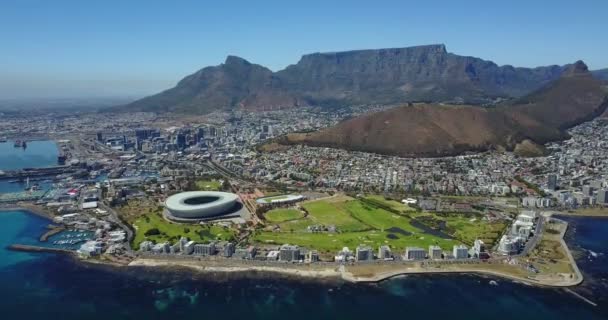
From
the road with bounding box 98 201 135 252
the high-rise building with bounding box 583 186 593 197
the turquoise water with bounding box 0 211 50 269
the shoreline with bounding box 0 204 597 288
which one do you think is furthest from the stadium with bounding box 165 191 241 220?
the high-rise building with bounding box 583 186 593 197

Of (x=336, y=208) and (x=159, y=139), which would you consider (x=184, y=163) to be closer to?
(x=159, y=139)

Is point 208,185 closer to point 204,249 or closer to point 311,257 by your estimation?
point 204,249

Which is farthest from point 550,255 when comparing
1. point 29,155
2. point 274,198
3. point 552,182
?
point 29,155

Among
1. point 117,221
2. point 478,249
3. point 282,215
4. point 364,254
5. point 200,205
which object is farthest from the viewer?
point 282,215

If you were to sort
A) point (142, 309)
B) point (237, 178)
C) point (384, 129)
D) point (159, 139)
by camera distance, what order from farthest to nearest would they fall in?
point (159, 139), point (384, 129), point (237, 178), point (142, 309)

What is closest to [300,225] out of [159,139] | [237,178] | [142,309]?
[142,309]

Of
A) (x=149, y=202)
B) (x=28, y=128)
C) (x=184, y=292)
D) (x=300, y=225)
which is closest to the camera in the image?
(x=184, y=292)

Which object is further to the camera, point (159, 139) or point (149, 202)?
point (159, 139)
